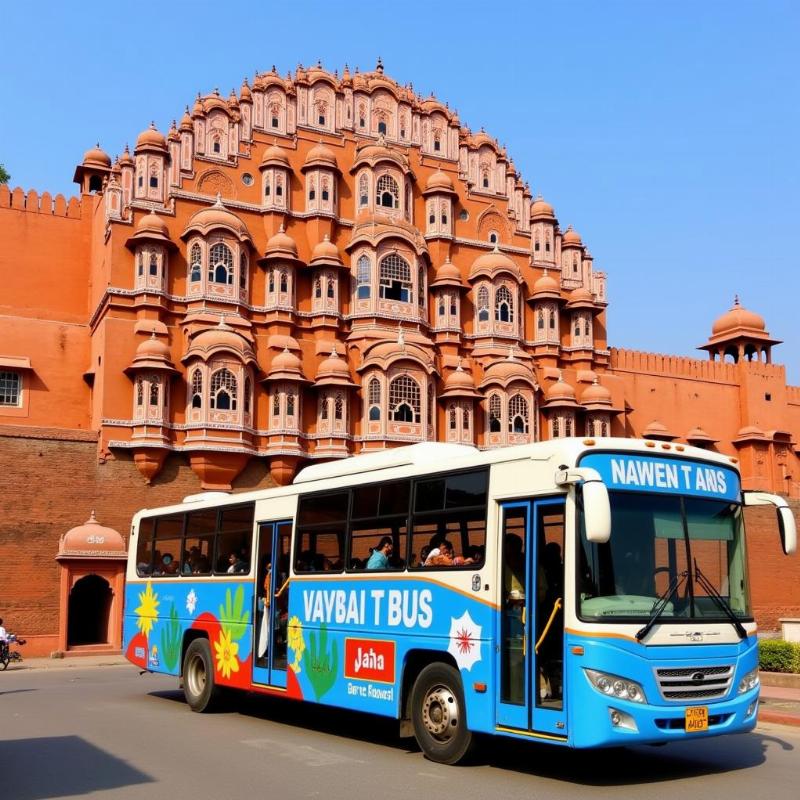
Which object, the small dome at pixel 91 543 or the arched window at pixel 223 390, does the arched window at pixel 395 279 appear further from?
the small dome at pixel 91 543

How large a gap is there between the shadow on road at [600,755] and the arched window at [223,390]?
21424 millimetres

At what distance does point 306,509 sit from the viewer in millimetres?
12555

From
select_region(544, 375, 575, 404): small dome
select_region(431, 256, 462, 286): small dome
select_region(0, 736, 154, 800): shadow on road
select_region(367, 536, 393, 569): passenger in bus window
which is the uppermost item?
select_region(431, 256, 462, 286): small dome

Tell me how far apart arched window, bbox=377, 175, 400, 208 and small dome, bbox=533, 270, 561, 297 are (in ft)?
22.6

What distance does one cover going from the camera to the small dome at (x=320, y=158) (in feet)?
129

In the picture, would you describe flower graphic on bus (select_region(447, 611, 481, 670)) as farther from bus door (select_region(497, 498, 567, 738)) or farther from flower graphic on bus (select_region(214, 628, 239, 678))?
flower graphic on bus (select_region(214, 628, 239, 678))

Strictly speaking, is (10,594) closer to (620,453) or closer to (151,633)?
(151,633)

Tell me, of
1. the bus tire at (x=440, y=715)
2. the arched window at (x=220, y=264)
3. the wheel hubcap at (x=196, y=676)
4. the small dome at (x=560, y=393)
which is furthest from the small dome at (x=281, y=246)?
the bus tire at (x=440, y=715)

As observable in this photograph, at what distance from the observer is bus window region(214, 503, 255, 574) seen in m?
13.8

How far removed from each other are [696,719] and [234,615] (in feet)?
23.3

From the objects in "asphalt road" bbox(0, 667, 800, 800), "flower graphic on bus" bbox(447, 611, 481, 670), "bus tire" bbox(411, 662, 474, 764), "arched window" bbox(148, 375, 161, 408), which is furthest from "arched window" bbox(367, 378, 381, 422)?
"flower graphic on bus" bbox(447, 611, 481, 670)

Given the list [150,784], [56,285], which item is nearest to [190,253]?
[56,285]

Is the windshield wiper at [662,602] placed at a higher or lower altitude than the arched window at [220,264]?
lower

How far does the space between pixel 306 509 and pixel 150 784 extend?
4.29m
